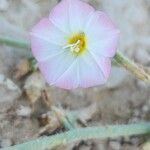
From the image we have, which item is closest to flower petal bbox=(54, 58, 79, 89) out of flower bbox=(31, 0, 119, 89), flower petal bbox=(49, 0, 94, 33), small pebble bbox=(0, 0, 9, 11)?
flower bbox=(31, 0, 119, 89)

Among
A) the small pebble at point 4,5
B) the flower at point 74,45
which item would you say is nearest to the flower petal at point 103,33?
the flower at point 74,45

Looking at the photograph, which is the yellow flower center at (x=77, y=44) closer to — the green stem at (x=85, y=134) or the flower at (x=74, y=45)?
the flower at (x=74, y=45)

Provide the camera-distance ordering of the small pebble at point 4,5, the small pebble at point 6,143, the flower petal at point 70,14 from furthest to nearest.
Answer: the small pebble at point 4,5, the small pebble at point 6,143, the flower petal at point 70,14

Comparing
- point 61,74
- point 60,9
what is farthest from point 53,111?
point 60,9

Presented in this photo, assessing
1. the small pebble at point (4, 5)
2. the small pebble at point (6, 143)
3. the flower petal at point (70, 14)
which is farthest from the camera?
the small pebble at point (4, 5)

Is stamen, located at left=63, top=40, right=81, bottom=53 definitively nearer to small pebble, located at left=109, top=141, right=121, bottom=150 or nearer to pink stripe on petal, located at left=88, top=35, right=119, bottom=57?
pink stripe on petal, located at left=88, top=35, right=119, bottom=57

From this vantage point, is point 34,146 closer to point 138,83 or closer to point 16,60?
point 16,60

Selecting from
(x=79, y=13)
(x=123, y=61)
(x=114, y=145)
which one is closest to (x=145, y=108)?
(x=114, y=145)

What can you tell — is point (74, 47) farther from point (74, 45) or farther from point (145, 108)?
point (145, 108)
